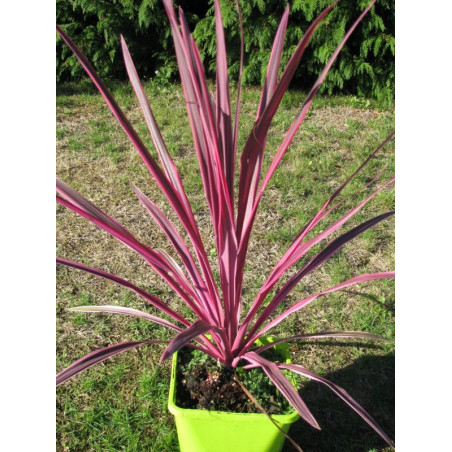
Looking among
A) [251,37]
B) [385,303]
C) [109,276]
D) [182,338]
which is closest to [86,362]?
[109,276]

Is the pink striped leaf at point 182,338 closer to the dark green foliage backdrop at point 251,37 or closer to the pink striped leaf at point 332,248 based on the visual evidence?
the pink striped leaf at point 332,248

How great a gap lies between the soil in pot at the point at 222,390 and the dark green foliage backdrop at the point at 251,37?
9.48 feet

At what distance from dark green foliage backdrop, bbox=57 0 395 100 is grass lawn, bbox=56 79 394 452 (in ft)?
1.38

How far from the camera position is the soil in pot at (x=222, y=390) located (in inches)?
43.2

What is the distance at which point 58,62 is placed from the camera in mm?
3977

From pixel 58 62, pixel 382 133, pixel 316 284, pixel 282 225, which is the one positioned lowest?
pixel 316 284

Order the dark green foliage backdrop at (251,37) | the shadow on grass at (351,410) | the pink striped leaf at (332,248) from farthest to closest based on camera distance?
the dark green foliage backdrop at (251,37), the shadow on grass at (351,410), the pink striped leaf at (332,248)

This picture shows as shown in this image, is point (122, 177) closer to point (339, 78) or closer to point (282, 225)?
point (282, 225)

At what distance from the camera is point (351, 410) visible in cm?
148

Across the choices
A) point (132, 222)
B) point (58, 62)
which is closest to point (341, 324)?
point (132, 222)

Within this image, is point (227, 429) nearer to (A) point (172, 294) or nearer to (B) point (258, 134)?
(B) point (258, 134)

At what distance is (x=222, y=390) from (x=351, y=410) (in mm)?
591

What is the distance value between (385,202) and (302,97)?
1.61m

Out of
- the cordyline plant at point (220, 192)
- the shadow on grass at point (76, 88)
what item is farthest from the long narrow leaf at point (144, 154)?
the shadow on grass at point (76, 88)
